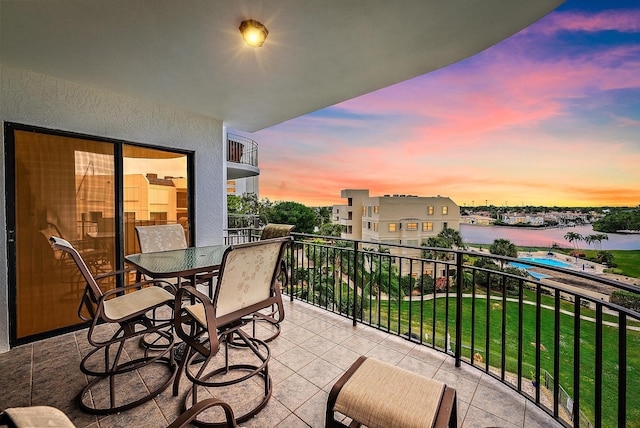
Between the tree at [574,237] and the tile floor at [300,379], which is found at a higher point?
the tile floor at [300,379]

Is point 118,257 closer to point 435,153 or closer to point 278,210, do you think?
point 435,153

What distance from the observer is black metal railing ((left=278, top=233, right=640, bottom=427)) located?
147 cm

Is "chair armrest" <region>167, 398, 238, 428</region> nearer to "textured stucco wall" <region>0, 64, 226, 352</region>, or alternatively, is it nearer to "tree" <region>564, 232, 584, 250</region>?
"textured stucco wall" <region>0, 64, 226, 352</region>

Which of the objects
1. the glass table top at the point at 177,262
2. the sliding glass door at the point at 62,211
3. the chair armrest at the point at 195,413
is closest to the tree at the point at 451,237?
the glass table top at the point at 177,262

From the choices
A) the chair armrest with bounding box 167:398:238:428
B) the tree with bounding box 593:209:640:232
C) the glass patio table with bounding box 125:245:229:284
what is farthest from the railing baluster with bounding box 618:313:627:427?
the tree with bounding box 593:209:640:232

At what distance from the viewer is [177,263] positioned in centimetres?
225

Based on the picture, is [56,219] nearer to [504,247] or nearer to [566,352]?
[566,352]

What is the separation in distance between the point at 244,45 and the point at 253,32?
12.0 inches

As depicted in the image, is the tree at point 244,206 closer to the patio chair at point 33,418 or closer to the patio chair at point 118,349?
the patio chair at point 118,349

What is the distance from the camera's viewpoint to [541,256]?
1727 cm

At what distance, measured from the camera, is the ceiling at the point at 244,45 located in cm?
182

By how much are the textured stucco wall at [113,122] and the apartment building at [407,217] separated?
21284 millimetres

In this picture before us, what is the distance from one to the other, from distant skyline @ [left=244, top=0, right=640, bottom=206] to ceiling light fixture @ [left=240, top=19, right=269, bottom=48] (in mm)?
2861

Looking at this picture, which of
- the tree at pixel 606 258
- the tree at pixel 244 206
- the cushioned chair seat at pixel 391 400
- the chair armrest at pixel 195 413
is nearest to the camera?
the chair armrest at pixel 195 413
